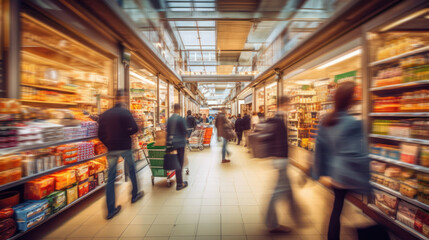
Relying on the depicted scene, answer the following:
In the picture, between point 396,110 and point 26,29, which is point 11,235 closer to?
point 26,29

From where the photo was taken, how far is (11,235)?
2.07 metres

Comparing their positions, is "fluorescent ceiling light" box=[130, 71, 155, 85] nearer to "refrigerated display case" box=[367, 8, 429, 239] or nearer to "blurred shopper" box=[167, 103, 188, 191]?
"blurred shopper" box=[167, 103, 188, 191]

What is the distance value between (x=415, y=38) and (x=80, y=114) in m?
5.78

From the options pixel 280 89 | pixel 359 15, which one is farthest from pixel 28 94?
pixel 280 89

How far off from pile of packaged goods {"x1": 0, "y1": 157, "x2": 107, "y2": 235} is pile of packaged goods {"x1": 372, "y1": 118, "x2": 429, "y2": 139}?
16.2 feet

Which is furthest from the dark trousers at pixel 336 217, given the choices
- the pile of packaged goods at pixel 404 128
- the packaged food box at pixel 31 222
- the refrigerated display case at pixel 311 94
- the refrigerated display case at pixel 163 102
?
the refrigerated display case at pixel 163 102

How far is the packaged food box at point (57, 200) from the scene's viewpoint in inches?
101

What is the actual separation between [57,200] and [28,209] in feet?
1.41

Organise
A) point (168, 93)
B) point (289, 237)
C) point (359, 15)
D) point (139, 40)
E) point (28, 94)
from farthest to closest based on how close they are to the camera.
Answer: point (168, 93) → point (139, 40) → point (28, 94) → point (359, 15) → point (289, 237)

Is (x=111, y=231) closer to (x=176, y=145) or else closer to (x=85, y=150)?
(x=85, y=150)

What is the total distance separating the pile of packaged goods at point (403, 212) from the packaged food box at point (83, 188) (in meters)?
4.78

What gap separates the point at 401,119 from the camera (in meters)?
2.78

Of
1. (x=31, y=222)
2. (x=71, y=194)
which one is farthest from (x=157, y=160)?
(x=31, y=222)

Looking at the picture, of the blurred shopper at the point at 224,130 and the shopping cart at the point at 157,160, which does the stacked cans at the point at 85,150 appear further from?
the blurred shopper at the point at 224,130
